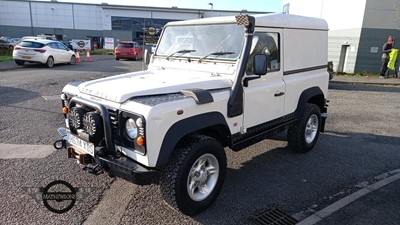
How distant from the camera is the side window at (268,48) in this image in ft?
12.7

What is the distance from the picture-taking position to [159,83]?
349cm

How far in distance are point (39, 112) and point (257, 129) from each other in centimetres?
559

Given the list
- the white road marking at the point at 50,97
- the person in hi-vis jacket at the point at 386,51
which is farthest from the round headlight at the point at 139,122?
the person in hi-vis jacket at the point at 386,51

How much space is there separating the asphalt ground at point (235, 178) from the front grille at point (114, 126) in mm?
874

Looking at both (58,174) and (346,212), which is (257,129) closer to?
(346,212)

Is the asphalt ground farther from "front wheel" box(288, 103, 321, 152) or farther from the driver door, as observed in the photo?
the driver door

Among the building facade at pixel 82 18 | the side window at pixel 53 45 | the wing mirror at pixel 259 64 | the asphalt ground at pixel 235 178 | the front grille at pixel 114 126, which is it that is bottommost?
the asphalt ground at pixel 235 178

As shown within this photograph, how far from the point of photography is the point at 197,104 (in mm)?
3127

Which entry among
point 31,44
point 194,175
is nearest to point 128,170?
point 194,175

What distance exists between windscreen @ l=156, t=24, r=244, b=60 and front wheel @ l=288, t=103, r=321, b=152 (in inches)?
A: 74.7

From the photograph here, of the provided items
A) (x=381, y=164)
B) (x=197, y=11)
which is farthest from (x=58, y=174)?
(x=197, y=11)

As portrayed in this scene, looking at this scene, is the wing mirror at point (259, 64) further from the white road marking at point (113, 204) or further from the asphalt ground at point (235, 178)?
the white road marking at point (113, 204)

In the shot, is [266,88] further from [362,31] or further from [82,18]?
[82,18]

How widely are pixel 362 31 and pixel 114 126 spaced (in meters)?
17.5
